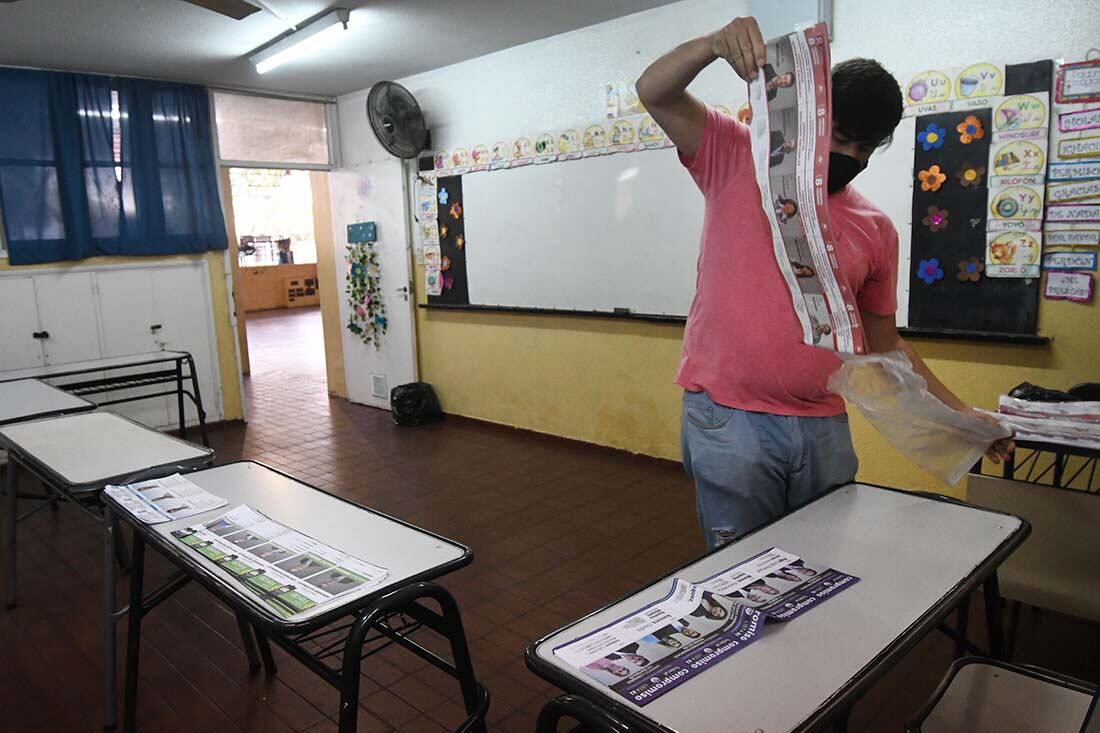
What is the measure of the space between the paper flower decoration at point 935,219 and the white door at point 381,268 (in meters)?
3.88

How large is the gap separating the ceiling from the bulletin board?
5.45ft

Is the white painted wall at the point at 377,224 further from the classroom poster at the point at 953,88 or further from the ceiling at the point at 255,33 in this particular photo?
the classroom poster at the point at 953,88

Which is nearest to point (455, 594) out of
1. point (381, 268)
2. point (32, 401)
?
point (32, 401)

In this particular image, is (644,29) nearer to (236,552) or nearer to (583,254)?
(583,254)

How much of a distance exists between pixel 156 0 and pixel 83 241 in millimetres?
2236

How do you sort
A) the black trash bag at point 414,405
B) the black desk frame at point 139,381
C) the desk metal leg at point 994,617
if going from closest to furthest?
1. the desk metal leg at point 994,617
2. the black desk frame at point 139,381
3. the black trash bag at point 414,405

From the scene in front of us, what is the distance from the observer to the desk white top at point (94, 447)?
2.28 metres

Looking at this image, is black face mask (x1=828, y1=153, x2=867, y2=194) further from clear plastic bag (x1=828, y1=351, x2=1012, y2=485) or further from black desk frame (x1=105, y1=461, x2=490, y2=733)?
black desk frame (x1=105, y1=461, x2=490, y2=733)

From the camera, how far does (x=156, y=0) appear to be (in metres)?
3.62

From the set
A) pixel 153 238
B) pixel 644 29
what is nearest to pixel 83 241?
pixel 153 238

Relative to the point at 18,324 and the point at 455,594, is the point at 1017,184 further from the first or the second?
the point at 18,324

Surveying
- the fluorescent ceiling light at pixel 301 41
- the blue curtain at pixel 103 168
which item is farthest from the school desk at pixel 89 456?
the blue curtain at pixel 103 168

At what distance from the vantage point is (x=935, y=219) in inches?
127

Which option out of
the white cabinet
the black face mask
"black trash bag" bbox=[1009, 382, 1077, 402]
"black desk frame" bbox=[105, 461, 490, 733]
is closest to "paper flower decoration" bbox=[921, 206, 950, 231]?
"black trash bag" bbox=[1009, 382, 1077, 402]
